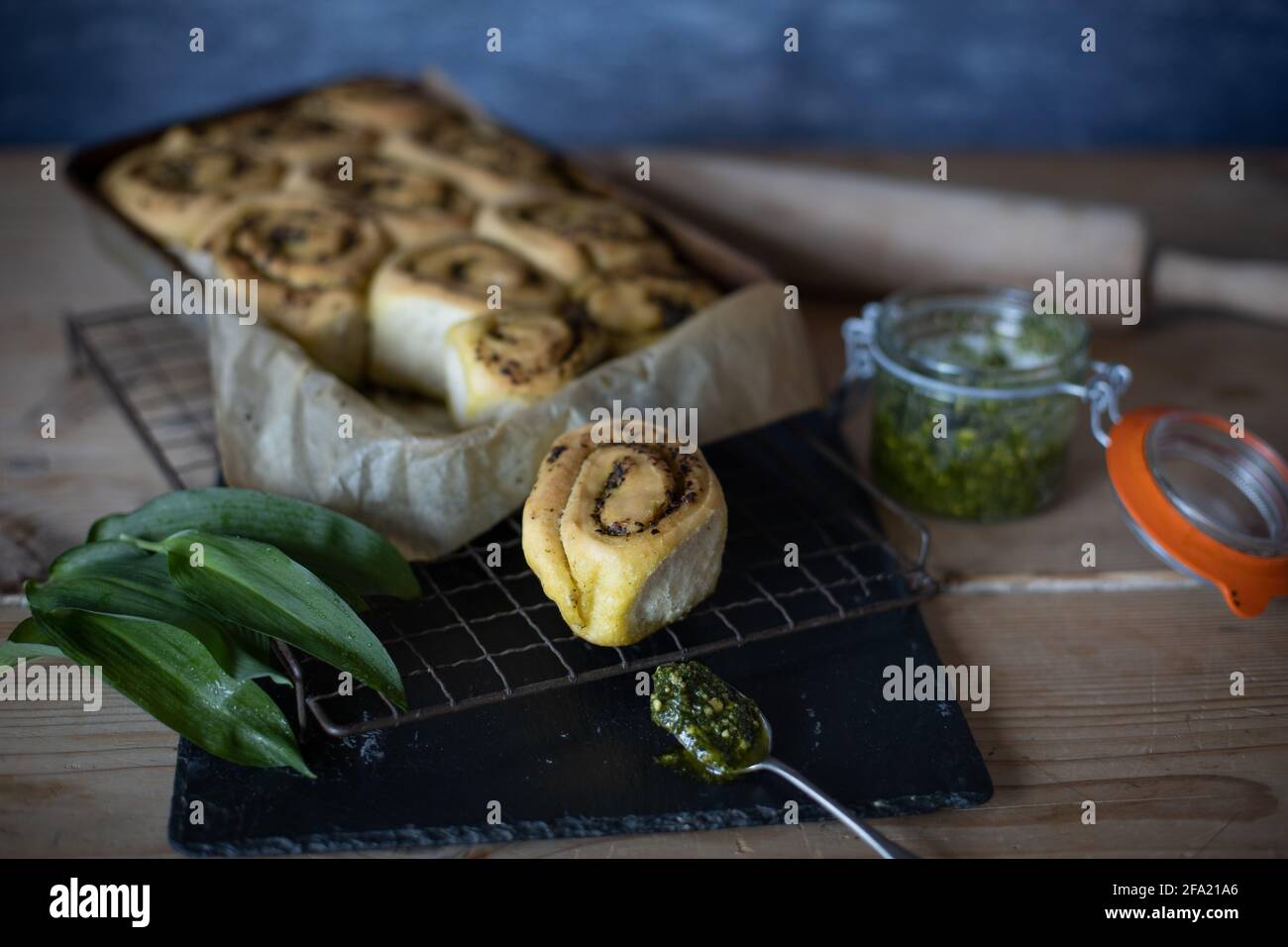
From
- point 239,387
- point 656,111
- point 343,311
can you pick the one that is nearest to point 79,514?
point 239,387

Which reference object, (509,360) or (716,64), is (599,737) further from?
(716,64)

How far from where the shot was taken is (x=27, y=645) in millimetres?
1374

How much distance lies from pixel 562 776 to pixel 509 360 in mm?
630

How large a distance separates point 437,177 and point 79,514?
2.97ft

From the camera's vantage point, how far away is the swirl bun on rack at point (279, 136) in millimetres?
2299

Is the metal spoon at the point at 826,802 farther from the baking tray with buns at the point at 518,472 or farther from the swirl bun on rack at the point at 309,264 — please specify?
the swirl bun on rack at the point at 309,264

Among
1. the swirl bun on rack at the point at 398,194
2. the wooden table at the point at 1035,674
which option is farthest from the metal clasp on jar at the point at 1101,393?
the swirl bun on rack at the point at 398,194

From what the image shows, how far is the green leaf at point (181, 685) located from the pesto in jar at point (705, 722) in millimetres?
398

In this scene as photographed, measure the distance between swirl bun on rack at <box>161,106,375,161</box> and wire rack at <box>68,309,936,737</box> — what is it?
1.53 feet

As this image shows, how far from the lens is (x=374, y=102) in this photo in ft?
8.09

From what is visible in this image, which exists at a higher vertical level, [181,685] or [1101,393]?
[1101,393]

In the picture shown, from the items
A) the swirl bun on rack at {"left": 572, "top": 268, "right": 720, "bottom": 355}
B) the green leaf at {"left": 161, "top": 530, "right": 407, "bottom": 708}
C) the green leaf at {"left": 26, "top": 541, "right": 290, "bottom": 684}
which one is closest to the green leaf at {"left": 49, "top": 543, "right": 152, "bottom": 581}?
the green leaf at {"left": 26, "top": 541, "right": 290, "bottom": 684}

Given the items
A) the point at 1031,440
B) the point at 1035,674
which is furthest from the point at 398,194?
the point at 1035,674

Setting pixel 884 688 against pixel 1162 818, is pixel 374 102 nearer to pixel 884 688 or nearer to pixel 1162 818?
pixel 884 688
